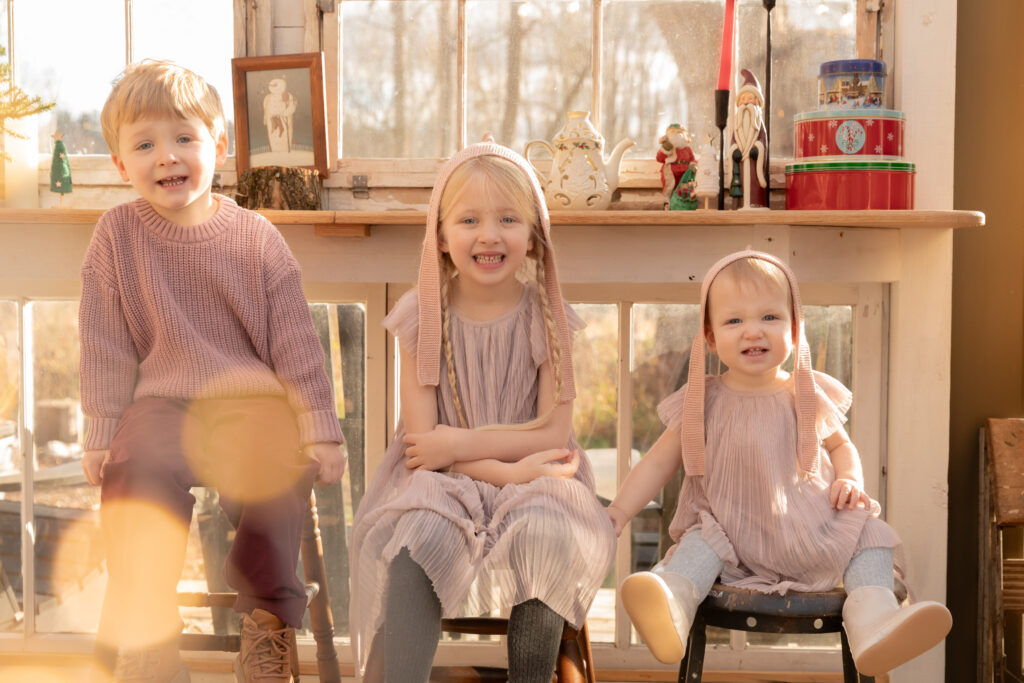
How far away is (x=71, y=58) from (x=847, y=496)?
1768 millimetres

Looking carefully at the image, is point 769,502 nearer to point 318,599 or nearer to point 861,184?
point 861,184

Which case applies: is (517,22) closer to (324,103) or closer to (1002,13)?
(324,103)

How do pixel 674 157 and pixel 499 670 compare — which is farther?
pixel 674 157

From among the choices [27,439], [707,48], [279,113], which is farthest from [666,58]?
[27,439]

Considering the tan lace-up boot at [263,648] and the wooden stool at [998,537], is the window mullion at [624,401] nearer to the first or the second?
the wooden stool at [998,537]

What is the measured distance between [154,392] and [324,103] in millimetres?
761

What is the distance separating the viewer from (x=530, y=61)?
2244mm

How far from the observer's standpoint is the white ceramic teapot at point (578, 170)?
203cm

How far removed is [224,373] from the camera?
5.69 ft

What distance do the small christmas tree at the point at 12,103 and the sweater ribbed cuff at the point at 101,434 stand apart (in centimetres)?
76

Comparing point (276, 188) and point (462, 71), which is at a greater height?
point (462, 71)

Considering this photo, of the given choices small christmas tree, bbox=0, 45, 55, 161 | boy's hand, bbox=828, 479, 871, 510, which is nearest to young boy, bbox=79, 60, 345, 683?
small christmas tree, bbox=0, 45, 55, 161

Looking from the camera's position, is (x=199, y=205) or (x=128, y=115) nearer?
(x=128, y=115)

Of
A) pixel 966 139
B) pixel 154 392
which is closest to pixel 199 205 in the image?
pixel 154 392
